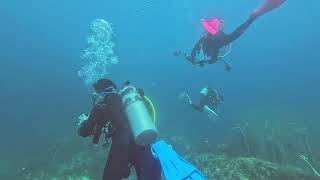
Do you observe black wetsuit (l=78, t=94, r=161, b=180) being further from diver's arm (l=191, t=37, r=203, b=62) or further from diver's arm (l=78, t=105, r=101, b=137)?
diver's arm (l=191, t=37, r=203, b=62)

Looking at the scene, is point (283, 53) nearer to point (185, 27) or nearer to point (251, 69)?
point (251, 69)

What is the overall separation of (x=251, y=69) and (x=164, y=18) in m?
41.6

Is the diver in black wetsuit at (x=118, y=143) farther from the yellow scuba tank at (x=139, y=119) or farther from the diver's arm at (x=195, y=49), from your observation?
the diver's arm at (x=195, y=49)

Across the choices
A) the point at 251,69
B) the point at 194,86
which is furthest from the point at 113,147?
the point at 251,69

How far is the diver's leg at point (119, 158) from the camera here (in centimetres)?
435

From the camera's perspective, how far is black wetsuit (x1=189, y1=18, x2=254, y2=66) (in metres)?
7.71

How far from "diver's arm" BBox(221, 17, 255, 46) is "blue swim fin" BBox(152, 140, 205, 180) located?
372cm

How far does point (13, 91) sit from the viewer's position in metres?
38.2

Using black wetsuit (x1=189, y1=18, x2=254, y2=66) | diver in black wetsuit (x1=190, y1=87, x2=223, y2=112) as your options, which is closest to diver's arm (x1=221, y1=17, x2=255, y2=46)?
black wetsuit (x1=189, y1=18, x2=254, y2=66)

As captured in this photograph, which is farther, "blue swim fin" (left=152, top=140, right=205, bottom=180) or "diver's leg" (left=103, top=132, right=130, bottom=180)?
"diver's leg" (left=103, top=132, right=130, bottom=180)

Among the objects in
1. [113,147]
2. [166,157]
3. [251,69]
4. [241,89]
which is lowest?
[166,157]

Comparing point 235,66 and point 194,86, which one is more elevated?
point 235,66

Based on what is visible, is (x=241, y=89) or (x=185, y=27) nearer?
(x=241, y=89)

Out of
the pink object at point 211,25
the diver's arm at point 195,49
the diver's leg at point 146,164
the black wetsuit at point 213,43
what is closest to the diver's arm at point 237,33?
the black wetsuit at point 213,43
